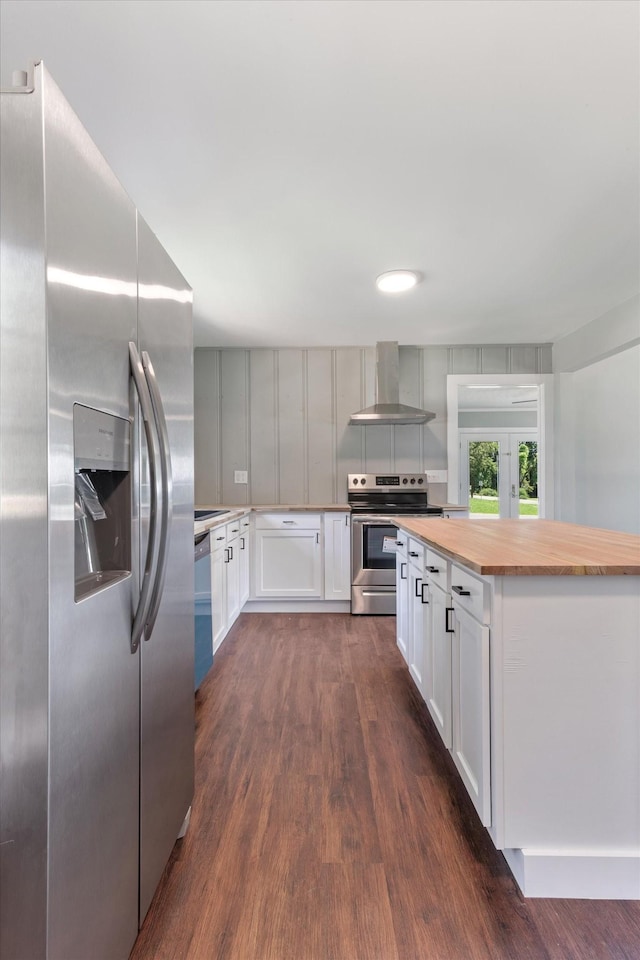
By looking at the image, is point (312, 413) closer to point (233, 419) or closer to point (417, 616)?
point (233, 419)

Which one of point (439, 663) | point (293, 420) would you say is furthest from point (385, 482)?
point (439, 663)

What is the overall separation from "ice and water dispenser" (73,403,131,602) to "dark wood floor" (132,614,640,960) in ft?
3.07

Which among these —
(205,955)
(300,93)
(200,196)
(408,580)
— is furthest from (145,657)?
(200,196)

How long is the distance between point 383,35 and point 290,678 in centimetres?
282

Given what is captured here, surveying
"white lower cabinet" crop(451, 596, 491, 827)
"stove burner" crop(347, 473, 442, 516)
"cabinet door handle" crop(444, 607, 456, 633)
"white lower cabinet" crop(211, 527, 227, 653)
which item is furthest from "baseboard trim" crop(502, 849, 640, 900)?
"stove burner" crop(347, 473, 442, 516)

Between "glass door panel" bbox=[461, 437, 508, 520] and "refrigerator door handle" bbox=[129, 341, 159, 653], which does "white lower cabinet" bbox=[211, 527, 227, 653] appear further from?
"glass door panel" bbox=[461, 437, 508, 520]

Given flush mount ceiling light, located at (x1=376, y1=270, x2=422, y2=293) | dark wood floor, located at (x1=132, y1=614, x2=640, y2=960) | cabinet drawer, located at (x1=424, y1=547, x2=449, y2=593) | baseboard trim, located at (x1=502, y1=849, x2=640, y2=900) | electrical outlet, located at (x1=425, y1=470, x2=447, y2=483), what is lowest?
dark wood floor, located at (x1=132, y1=614, x2=640, y2=960)

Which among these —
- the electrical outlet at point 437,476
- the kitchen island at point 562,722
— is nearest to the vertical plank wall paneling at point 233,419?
the electrical outlet at point 437,476

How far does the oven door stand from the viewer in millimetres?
4023

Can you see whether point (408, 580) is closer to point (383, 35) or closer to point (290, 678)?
point (290, 678)

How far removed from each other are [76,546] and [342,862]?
3.99 feet

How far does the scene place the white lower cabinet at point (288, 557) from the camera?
406cm

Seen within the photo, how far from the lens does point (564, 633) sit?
132 cm

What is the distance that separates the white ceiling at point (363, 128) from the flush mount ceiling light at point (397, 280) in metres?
0.07
